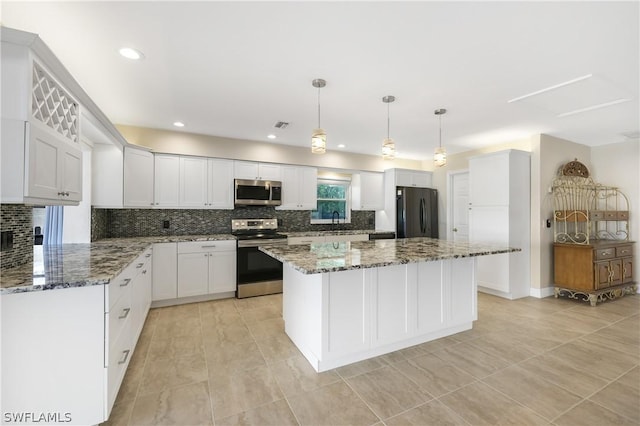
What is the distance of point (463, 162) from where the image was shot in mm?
5324

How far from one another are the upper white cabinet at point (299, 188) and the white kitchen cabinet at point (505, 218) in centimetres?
270

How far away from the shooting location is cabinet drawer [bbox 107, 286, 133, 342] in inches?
64.3

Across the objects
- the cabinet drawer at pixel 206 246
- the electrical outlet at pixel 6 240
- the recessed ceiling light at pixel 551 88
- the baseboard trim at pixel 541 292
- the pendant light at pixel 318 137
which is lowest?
the baseboard trim at pixel 541 292

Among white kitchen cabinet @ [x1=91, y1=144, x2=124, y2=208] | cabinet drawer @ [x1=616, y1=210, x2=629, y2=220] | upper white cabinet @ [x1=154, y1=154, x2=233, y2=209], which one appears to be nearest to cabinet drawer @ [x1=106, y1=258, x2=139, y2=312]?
white kitchen cabinet @ [x1=91, y1=144, x2=124, y2=208]

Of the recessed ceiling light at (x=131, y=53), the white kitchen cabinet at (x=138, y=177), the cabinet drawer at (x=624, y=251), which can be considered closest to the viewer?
the recessed ceiling light at (x=131, y=53)

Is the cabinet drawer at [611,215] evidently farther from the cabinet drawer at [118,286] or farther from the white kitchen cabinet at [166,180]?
the white kitchen cabinet at [166,180]

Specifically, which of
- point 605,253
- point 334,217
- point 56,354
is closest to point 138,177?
point 56,354

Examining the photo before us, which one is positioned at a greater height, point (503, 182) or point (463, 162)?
point (463, 162)

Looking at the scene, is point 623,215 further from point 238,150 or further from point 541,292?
point 238,150

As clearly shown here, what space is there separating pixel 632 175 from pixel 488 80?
4.05 meters

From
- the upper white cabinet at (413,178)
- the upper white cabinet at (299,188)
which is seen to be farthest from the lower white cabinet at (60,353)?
the upper white cabinet at (413,178)

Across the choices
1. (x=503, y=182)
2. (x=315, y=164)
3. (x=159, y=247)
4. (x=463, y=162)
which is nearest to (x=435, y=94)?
(x=503, y=182)

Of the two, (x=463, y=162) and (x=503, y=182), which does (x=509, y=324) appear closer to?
(x=503, y=182)

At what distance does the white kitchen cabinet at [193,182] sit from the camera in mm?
4105
